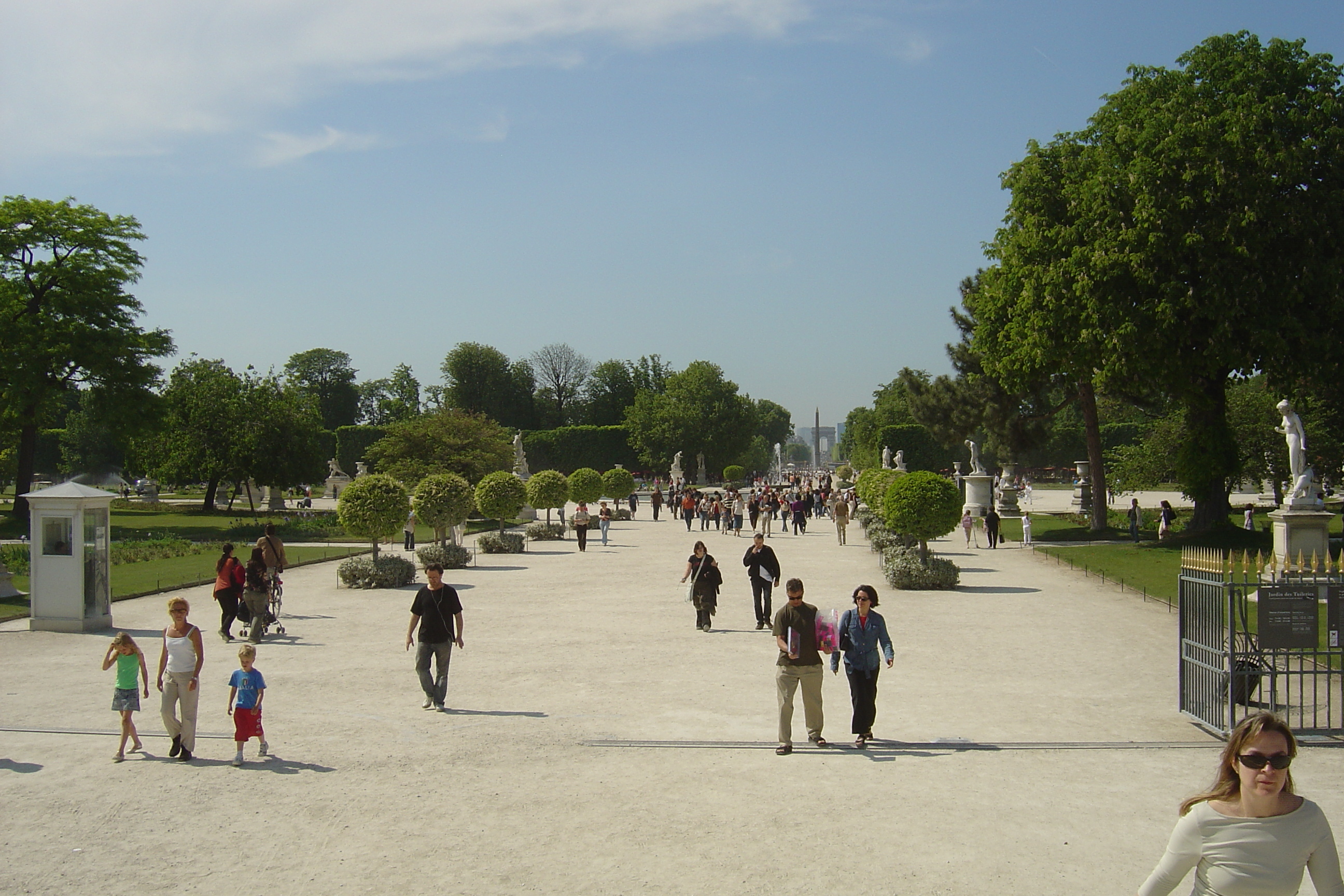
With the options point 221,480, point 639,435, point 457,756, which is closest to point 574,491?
point 221,480

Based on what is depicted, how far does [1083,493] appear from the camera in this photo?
4991 centimetres

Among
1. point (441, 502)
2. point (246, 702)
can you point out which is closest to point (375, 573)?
point (441, 502)

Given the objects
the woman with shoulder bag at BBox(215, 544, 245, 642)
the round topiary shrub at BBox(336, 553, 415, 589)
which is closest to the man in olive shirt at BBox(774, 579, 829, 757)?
the woman with shoulder bag at BBox(215, 544, 245, 642)

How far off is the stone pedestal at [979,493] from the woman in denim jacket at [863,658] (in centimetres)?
3204

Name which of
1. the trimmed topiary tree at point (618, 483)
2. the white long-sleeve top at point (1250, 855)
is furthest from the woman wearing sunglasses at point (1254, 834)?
the trimmed topiary tree at point (618, 483)

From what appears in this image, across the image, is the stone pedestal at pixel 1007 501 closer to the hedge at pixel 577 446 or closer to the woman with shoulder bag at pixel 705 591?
the woman with shoulder bag at pixel 705 591

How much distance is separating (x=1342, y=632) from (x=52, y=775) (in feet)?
36.6

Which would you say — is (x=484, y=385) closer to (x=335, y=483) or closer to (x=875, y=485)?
(x=335, y=483)

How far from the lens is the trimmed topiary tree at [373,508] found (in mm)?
22422

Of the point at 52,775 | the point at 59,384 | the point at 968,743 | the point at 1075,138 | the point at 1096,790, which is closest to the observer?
the point at 1096,790

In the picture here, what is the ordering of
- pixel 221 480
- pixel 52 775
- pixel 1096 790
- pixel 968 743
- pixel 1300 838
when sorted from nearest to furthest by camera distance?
pixel 1300 838 < pixel 1096 790 < pixel 52 775 < pixel 968 743 < pixel 221 480

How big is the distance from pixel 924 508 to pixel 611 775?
1424 cm

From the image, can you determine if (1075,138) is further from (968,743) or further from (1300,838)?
(1300,838)

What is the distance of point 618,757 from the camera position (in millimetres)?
8812
